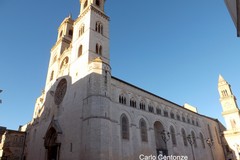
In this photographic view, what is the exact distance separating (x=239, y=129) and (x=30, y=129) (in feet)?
156

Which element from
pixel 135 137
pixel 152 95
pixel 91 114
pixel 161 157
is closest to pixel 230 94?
pixel 152 95

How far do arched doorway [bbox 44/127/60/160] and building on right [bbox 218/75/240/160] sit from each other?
3928 centimetres

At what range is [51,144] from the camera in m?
26.1

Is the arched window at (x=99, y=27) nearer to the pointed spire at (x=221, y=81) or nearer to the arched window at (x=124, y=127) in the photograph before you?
the arched window at (x=124, y=127)

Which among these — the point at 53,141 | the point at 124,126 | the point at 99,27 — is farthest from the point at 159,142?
the point at 99,27

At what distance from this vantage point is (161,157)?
28141 millimetres

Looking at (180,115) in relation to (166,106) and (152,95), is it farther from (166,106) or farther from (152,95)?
(152,95)

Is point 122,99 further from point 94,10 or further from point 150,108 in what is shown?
point 94,10

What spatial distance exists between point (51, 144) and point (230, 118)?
43650 millimetres

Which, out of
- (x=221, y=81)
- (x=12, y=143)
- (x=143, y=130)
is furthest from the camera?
(x=221, y=81)

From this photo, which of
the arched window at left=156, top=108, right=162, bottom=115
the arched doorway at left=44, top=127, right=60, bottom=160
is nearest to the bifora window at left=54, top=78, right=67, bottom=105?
the arched doorway at left=44, top=127, right=60, bottom=160

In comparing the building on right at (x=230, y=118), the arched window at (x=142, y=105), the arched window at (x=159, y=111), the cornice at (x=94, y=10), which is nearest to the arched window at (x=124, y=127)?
the arched window at (x=142, y=105)

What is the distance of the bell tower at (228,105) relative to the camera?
1785 inches

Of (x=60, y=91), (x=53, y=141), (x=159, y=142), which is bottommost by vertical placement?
(x=159, y=142)
